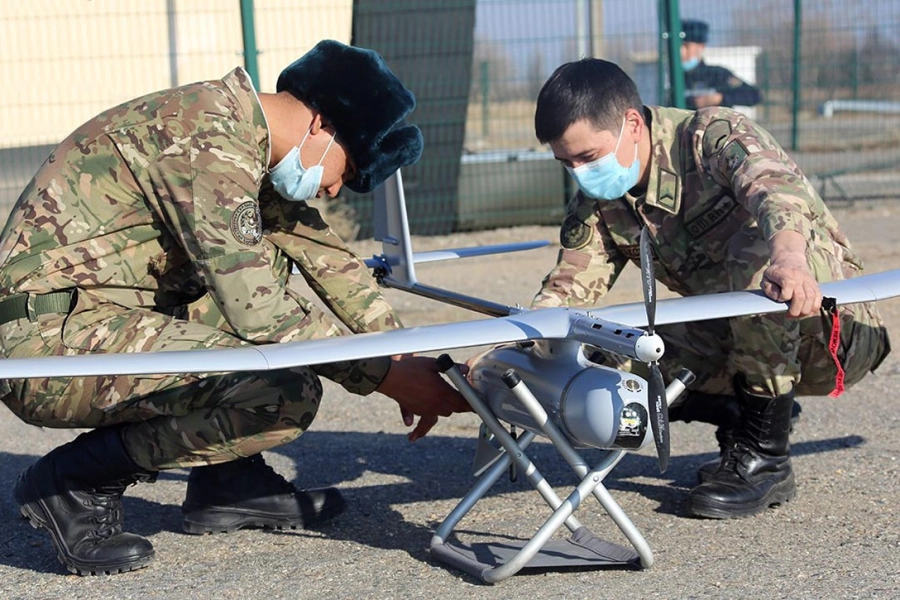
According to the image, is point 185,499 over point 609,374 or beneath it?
beneath

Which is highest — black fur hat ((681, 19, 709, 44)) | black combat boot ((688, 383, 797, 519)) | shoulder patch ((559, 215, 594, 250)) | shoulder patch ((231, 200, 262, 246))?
black fur hat ((681, 19, 709, 44))

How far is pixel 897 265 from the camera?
31.3ft

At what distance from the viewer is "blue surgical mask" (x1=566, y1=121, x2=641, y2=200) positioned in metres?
4.29

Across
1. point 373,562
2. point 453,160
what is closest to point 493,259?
point 453,160

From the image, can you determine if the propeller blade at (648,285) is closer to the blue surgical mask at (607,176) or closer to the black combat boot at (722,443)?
the blue surgical mask at (607,176)

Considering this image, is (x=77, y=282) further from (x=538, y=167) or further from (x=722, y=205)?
(x=538, y=167)

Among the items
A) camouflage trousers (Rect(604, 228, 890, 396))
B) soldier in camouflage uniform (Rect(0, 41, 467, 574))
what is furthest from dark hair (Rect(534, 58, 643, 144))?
camouflage trousers (Rect(604, 228, 890, 396))

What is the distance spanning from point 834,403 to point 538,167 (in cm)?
584

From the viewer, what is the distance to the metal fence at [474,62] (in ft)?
32.5

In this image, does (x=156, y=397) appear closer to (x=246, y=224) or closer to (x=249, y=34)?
(x=246, y=224)

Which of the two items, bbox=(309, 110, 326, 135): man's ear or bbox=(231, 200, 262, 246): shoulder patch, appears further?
bbox=(309, 110, 326, 135): man's ear

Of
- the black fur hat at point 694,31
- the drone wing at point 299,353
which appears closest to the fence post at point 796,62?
the black fur hat at point 694,31

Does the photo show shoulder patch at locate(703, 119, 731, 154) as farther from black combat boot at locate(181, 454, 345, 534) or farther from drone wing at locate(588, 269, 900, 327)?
black combat boot at locate(181, 454, 345, 534)

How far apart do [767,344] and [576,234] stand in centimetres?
90
